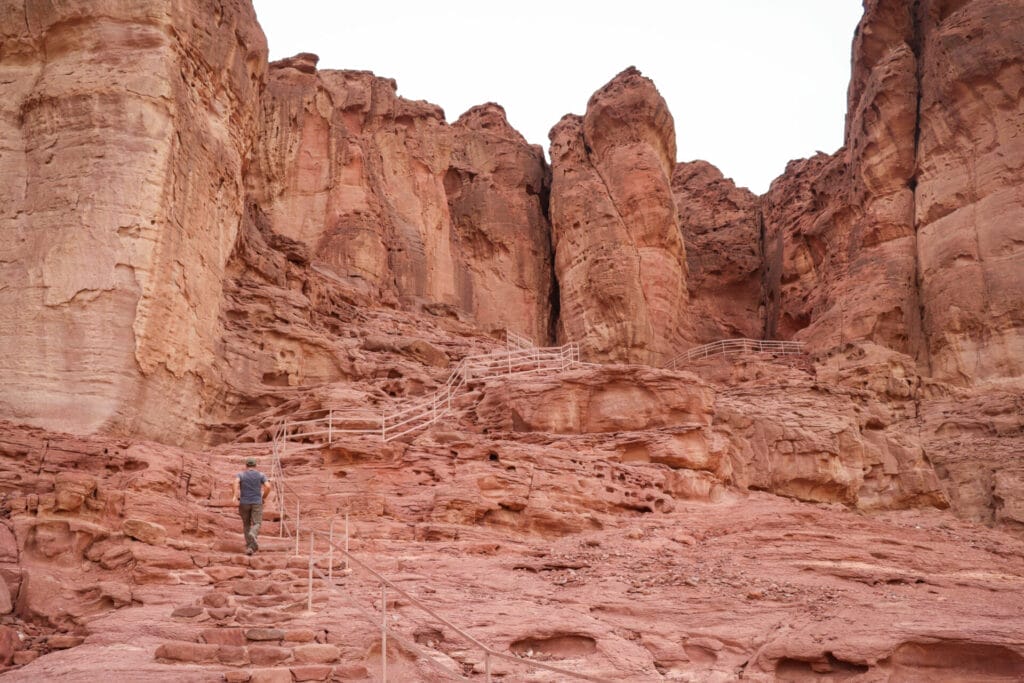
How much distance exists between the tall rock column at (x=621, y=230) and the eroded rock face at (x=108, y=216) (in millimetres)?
19961

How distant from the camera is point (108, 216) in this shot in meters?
18.0

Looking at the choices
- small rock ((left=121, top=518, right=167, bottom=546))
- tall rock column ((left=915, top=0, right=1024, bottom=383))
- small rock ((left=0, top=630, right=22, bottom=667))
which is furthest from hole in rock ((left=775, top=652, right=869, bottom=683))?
tall rock column ((left=915, top=0, right=1024, bottom=383))

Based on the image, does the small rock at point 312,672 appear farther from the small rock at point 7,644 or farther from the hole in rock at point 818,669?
the hole in rock at point 818,669

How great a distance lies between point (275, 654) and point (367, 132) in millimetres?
33202

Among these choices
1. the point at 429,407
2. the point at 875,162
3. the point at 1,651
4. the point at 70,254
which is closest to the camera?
the point at 1,651

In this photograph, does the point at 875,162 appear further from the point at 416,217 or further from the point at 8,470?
the point at 8,470

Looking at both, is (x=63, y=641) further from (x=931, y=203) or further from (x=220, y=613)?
(x=931, y=203)

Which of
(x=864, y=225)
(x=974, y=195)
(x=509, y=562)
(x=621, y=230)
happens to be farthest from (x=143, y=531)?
(x=864, y=225)

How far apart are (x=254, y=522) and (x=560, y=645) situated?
14.4ft

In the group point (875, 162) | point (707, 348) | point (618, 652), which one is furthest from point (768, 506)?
point (875, 162)

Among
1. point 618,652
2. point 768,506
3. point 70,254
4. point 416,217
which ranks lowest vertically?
point 618,652

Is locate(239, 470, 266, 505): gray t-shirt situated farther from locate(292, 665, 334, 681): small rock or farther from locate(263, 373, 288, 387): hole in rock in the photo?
locate(263, 373, 288, 387): hole in rock

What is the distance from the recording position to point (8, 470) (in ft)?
42.4

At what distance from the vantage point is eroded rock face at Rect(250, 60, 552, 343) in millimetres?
34375
